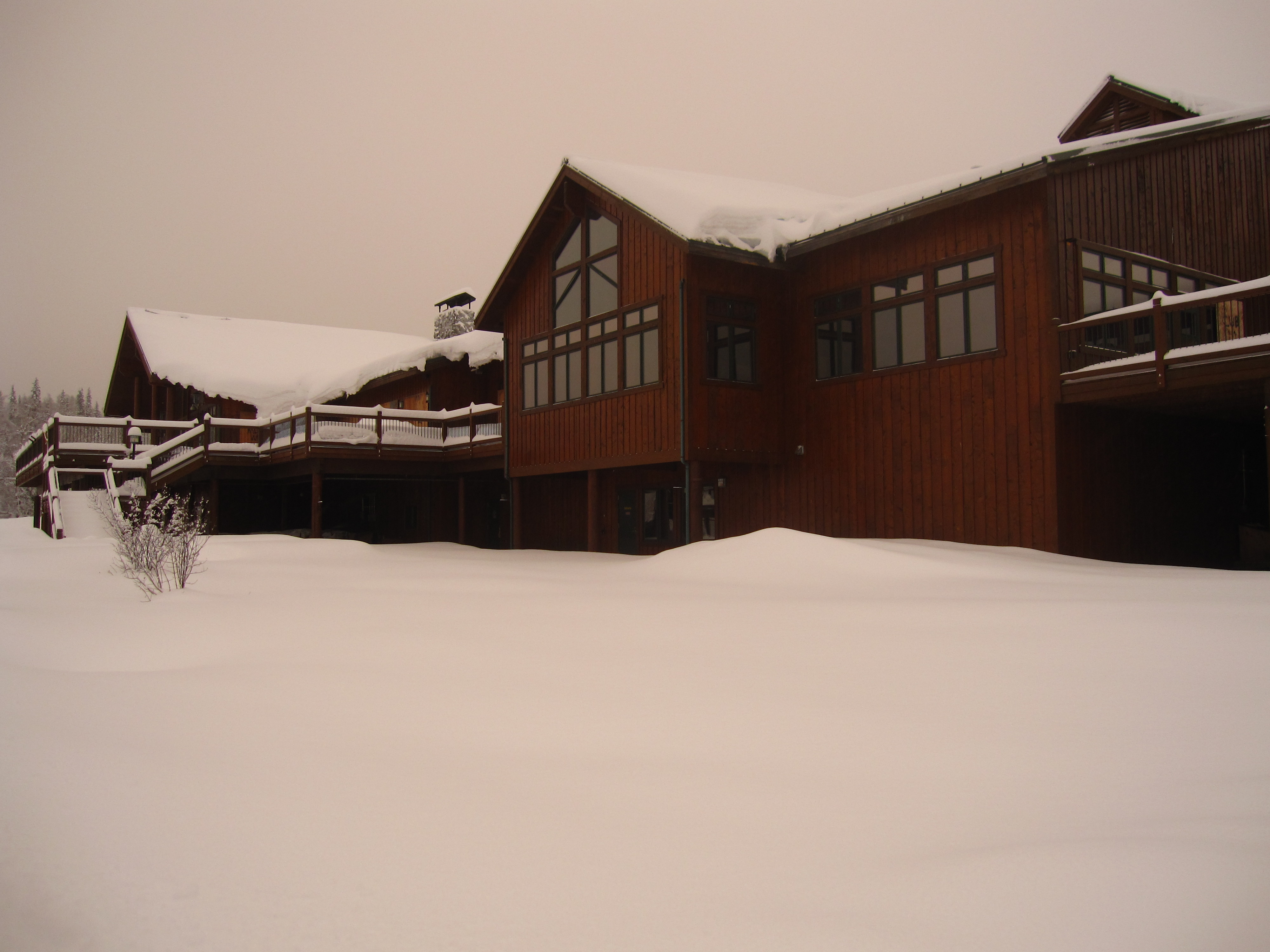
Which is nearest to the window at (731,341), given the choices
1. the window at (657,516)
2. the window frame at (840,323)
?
the window frame at (840,323)

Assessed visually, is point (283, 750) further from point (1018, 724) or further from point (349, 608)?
point (349, 608)

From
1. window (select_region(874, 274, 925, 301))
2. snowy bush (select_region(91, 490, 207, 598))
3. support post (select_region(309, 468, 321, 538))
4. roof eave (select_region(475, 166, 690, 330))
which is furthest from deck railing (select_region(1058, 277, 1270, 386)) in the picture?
support post (select_region(309, 468, 321, 538))

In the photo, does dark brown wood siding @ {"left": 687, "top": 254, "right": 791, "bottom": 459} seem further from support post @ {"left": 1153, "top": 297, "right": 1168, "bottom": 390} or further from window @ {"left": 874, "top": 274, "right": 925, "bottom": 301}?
support post @ {"left": 1153, "top": 297, "right": 1168, "bottom": 390}

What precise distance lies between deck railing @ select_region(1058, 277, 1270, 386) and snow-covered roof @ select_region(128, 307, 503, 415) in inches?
659

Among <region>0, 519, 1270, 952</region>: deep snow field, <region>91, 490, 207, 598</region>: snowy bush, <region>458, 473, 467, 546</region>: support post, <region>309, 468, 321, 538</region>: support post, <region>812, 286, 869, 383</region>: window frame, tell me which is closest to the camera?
<region>0, 519, 1270, 952</region>: deep snow field

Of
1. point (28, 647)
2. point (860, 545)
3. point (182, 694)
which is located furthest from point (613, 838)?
point (860, 545)

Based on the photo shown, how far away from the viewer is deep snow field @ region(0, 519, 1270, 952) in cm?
266

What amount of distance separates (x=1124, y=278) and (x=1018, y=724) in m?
12.3

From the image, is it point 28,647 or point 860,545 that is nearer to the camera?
point 28,647

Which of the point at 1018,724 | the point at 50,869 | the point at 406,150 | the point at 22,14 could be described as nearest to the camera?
the point at 50,869

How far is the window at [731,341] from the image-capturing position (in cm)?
1634

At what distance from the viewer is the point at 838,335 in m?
16.2

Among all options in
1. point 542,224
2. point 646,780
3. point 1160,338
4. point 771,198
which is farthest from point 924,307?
point 646,780

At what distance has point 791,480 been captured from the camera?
17.2m
